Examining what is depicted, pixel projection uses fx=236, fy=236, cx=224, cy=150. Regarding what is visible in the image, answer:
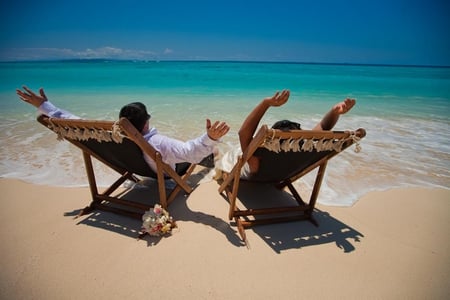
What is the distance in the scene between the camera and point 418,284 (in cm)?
180

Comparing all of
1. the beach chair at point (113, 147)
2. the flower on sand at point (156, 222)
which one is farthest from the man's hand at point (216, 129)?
the flower on sand at point (156, 222)

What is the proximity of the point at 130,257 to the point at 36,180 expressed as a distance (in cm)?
219

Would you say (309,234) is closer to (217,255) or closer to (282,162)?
(282,162)

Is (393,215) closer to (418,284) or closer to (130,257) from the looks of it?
(418,284)

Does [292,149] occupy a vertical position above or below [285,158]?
above

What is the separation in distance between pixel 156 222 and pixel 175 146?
0.71 m

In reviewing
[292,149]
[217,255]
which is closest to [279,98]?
[292,149]

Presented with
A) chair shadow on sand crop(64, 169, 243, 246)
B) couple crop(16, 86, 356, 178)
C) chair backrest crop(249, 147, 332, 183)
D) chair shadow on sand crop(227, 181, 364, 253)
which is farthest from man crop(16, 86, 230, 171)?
chair shadow on sand crop(227, 181, 364, 253)

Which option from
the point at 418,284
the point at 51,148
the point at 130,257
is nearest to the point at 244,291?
the point at 130,257

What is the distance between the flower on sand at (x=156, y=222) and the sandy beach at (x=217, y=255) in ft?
0.28

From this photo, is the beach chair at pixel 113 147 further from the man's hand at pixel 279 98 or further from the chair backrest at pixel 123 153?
the man's hand at pixel 279 98

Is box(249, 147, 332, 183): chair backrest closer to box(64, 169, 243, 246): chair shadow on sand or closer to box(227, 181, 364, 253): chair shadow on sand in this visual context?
box(227, 181, 364, 253): chair shadow on sand

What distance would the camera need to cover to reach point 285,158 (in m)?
2.14

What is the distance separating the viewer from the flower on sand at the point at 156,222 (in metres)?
2.11
